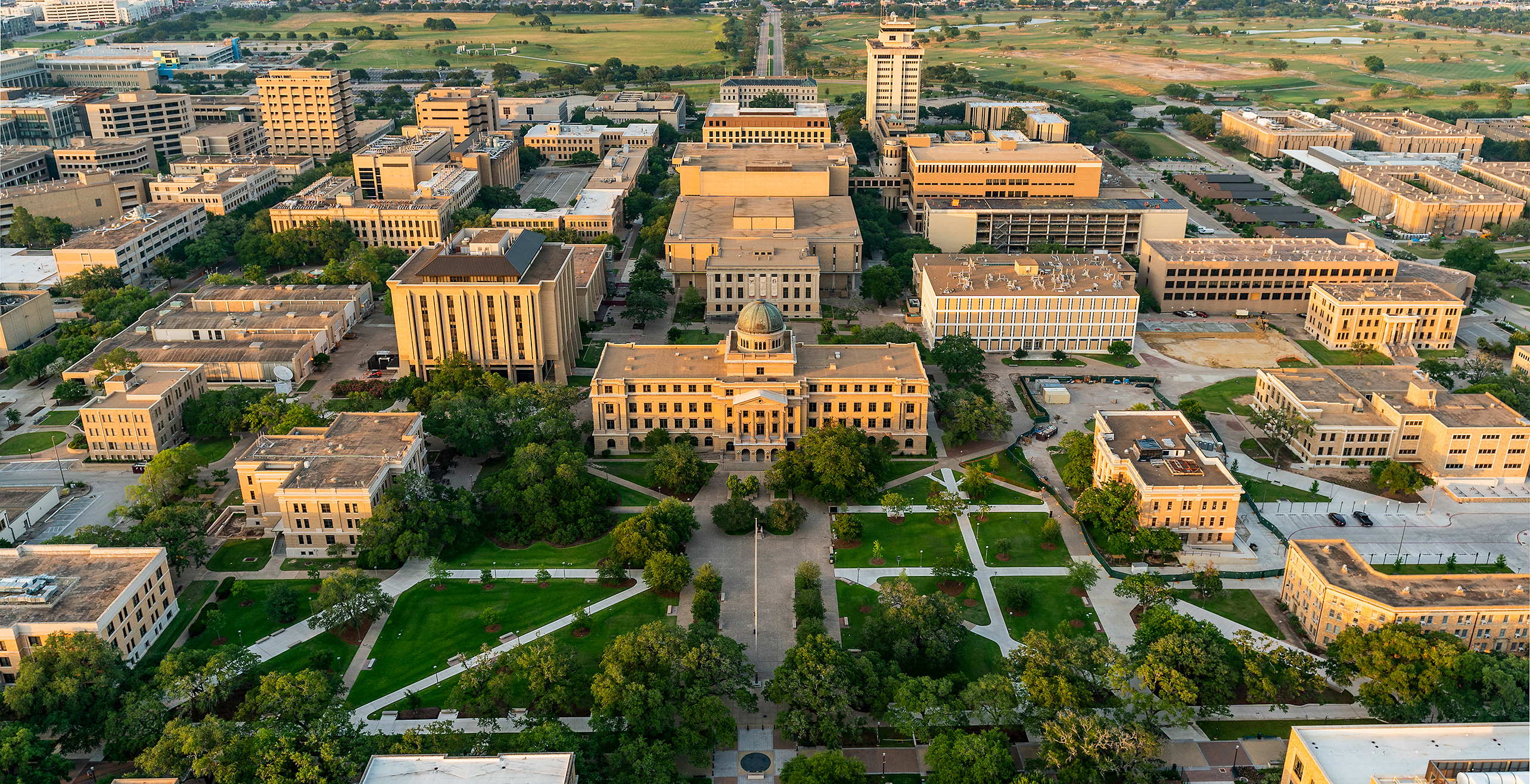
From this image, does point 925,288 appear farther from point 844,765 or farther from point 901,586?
point 844,765

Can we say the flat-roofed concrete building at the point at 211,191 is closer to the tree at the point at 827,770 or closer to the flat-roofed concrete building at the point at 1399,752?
the tree at the point at 827,770

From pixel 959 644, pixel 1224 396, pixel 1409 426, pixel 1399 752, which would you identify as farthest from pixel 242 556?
pixel 1409 426

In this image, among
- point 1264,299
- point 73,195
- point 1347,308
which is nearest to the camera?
point 1347,308

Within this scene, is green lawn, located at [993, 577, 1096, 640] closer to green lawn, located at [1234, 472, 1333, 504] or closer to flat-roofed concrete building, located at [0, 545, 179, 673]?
green lawn, located at [1234, 472, 1333, 504]

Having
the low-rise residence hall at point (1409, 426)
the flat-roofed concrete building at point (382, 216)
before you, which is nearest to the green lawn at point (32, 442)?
the flat-roofed concrete building at point (382, 216)

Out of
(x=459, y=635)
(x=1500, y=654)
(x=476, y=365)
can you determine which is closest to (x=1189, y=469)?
(x=1500, y=654)

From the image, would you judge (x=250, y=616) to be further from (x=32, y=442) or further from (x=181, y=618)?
(x=32, y=442)
